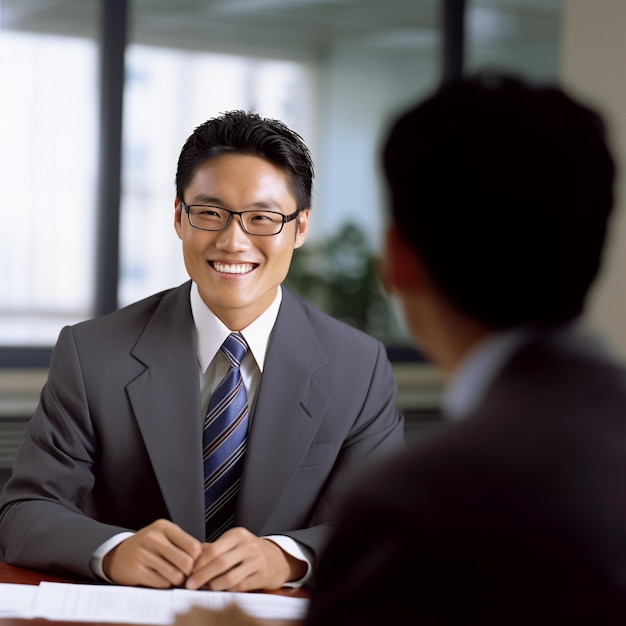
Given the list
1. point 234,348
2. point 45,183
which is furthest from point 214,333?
point 45,183

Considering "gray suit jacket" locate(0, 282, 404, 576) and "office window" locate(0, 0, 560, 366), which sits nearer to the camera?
"gray suit jacket" locate(0, 282, 404, 576)

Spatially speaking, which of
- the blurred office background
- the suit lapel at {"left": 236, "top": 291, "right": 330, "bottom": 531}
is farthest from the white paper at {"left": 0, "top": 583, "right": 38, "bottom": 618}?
the blurred office background

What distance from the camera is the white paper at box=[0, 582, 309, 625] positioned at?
4.55 feet

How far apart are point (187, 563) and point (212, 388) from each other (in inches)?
17.8

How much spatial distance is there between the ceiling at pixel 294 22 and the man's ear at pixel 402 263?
398 cm

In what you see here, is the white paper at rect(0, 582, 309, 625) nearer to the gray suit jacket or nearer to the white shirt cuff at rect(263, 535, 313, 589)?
the white shirt cuff at rect(263, 535, 313, 589)

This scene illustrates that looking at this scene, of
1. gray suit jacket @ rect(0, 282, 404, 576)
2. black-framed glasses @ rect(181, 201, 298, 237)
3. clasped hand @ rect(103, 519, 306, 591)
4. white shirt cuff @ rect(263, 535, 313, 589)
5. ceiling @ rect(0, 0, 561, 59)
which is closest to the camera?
clasped hand @ rect(103, 519, 306, 591)

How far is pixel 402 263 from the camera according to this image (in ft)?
Answer: 2.95

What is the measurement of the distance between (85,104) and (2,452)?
160cm

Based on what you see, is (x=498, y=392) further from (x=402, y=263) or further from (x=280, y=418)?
(x=280, y=418)

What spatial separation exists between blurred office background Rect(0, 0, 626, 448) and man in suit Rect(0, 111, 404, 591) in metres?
2.47

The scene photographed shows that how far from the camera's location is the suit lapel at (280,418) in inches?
72.6

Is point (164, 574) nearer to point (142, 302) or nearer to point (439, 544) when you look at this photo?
point (142, 302)

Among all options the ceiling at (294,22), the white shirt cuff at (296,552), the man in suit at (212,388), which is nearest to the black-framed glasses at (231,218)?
the man in suit at (212,388)
